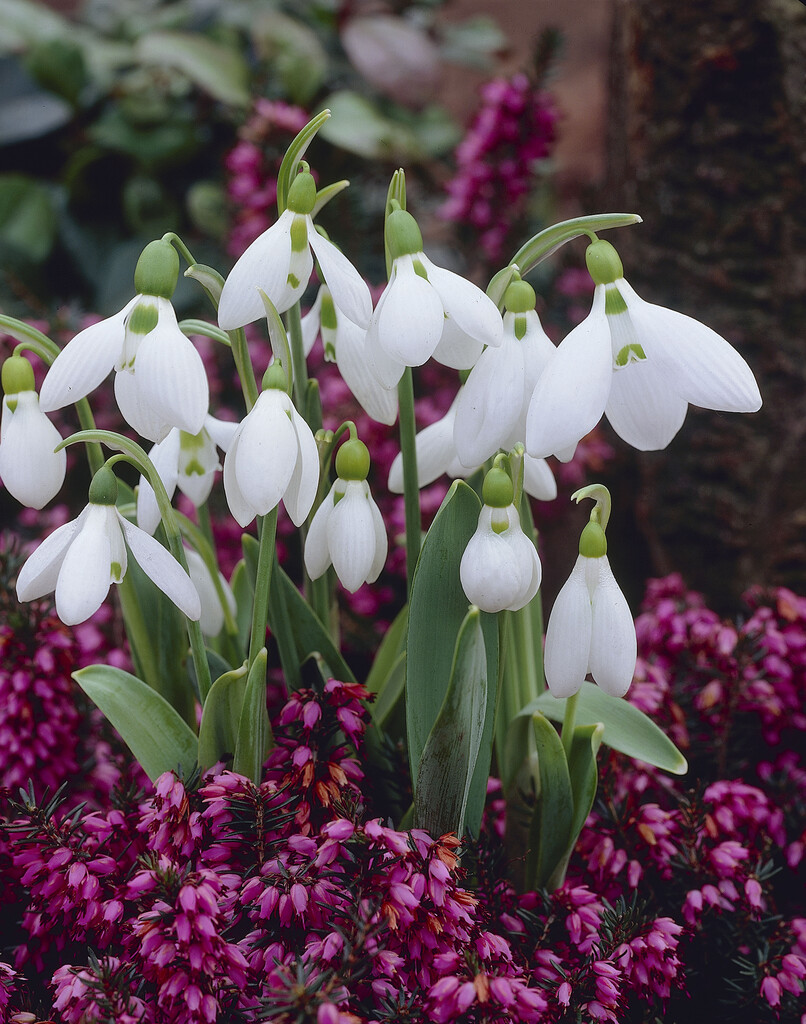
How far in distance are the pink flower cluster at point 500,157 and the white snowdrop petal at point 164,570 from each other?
1520 millimetres

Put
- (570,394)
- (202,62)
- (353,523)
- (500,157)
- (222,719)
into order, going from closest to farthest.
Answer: (570,394) → (353,523) → (222,719) → (500,157) → (202,62)

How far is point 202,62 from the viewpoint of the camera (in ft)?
7.59

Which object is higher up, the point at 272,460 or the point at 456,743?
the point at 272,460

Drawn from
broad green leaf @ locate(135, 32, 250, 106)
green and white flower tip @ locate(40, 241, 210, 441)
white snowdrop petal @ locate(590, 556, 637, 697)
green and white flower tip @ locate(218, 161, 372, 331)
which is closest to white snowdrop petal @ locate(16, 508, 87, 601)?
green and white flower tip @ locate(40, 241, 210, 441)

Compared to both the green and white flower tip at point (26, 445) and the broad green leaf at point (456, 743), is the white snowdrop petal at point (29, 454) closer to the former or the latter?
the green and white flower tip at point (26, 445)

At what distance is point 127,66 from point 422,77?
3.25 ft

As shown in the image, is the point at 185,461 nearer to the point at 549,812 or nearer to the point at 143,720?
the point at 143,720

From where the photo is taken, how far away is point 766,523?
5.24ft

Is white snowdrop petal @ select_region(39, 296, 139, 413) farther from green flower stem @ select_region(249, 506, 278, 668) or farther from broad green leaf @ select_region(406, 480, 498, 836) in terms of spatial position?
broad green leaf @ select_region(406, 480, 498, 836)

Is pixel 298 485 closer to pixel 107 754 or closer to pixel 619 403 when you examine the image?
pixel 619 403

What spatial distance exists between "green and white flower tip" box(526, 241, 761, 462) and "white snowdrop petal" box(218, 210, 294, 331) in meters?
0.21

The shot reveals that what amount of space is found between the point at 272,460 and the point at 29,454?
246 mm

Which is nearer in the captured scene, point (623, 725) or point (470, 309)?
point (470, 309)

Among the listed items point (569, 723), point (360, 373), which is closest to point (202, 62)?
point (360, 373)
